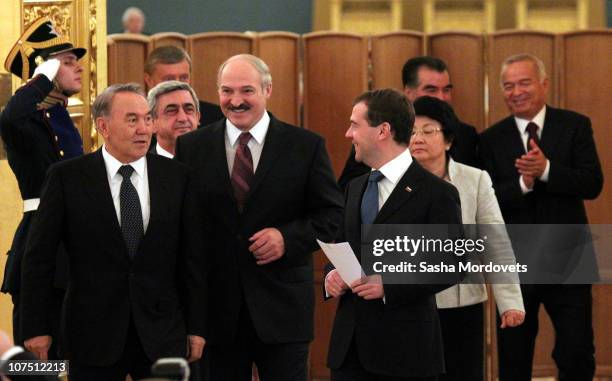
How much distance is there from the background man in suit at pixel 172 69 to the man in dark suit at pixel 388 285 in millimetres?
1798

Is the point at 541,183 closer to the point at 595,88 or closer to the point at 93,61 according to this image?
the point at 595,88

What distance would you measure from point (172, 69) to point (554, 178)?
77.8 inches

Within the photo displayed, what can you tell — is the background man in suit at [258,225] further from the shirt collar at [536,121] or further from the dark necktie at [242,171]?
the shirt collar at [536,121]

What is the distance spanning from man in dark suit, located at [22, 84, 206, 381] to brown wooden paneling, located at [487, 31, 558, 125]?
10.5 ft

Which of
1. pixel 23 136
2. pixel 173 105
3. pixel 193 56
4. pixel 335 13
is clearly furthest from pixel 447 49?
pixel 335 13

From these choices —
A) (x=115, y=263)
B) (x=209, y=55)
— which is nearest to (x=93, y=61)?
(x=209, y=55)

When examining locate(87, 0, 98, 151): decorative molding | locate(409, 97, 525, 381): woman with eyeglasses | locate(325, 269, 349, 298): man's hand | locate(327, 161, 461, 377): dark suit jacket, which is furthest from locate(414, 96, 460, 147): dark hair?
locate(87, 0, 98, 151): decorative molding

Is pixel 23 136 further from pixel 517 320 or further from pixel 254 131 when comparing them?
pixel 517 320

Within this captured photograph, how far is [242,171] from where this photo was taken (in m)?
5.11

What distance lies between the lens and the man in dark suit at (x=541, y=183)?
6207mm

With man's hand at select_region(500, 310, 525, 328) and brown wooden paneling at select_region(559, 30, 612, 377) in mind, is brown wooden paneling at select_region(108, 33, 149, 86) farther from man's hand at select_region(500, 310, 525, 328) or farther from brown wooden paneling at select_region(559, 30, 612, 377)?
man's hand at select_region(500, 310, 525, 328)

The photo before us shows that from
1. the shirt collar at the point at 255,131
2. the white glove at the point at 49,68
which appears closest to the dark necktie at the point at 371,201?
the shirt collar at the point at 255,131

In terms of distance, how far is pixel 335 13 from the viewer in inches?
464

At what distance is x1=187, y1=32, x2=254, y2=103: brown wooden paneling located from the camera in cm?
742
